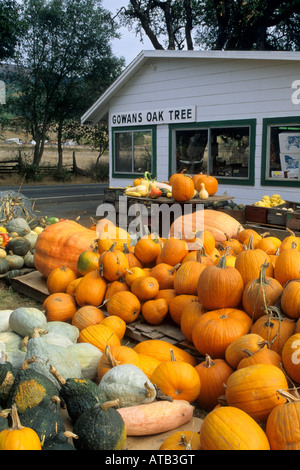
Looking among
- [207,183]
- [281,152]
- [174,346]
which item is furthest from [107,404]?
[281,152]

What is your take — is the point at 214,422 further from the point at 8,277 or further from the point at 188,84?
the point at 188,84

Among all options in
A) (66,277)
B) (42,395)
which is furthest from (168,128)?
(42,395)

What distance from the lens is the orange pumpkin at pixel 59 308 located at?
405cm

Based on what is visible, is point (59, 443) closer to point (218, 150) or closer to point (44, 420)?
point (44, 420)

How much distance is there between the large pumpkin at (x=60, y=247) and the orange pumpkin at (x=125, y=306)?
3.50 feet

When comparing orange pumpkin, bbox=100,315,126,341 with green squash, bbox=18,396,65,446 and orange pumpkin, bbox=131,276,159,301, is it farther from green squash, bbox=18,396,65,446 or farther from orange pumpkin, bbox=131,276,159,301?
green squash, bbox=18,396,65,446

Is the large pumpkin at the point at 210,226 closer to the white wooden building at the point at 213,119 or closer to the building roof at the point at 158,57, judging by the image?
the white wooden building at the point at 213,119

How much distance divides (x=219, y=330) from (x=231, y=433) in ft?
3.76

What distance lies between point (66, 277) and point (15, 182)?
2310 cm

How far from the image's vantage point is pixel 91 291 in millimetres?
4121

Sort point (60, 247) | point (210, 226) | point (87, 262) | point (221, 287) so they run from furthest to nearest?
point (210, 226), point (60, 247), point (87, 262), point (221, 287)

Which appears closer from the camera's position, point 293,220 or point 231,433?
point 231,433

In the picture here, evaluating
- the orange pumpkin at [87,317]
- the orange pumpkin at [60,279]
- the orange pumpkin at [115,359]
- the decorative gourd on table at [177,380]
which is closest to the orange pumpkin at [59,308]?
the orange pumpkin at [87,317]

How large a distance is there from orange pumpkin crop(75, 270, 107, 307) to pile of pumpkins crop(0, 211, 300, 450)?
0.01 meters
